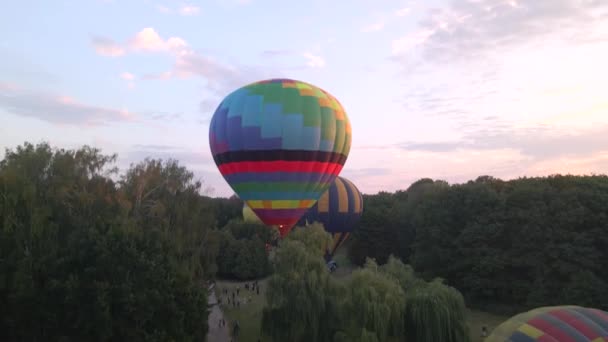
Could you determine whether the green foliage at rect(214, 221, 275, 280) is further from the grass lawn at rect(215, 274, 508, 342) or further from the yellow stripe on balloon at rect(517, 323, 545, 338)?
the yellow stripe on balloon at rect(517, 323, 545, 338)

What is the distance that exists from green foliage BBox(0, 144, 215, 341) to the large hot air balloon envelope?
900 cm

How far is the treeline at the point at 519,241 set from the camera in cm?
2230

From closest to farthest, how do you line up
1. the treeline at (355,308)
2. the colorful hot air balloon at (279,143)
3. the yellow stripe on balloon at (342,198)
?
1. the treeline at (355,308)
2. the colorful hot air balloon at (279,143)
3. the yellow stripe on balloon at (342,198)

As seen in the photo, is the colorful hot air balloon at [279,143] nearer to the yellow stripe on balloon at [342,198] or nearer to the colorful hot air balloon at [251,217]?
the yellow stripe on balloon at [342,198]

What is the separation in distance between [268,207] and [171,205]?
4364mm

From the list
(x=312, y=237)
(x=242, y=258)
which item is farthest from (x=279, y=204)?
(x=242, y=258)

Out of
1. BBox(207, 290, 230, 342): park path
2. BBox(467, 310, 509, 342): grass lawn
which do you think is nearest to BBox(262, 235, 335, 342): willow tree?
BBox(207, 290, 230, 342): park path

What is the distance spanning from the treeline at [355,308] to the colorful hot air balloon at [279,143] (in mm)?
5561

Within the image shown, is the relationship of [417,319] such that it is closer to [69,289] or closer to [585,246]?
[69,289]

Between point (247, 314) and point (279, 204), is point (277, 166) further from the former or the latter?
point (247, 314)

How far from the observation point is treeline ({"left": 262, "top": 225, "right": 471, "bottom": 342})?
42.0 feet

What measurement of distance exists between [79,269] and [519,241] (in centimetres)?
2284

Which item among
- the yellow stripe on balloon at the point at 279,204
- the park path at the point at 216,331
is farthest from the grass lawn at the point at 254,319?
the yellow stripe on balloon at the point at 279,204

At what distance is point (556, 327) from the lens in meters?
10.5
